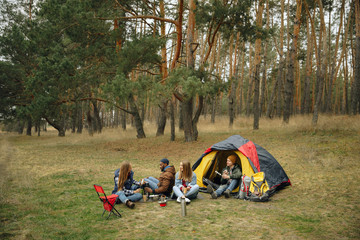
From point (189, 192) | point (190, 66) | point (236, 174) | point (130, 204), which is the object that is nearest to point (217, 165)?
point (236, 174)

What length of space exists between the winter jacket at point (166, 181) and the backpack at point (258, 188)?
198cm

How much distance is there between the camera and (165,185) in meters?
6.48

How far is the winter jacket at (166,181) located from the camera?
646 centimetres

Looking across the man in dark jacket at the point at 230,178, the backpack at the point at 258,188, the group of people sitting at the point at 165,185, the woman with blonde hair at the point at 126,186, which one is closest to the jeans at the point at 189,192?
the group of people sitting at the point at 165,185

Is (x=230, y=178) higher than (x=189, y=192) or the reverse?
higher

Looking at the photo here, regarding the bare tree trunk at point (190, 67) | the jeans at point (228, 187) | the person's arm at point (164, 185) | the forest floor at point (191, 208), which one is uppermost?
the bare tree trunk at point (190, 67)

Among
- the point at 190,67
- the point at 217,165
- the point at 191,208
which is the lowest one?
the point at 191,208

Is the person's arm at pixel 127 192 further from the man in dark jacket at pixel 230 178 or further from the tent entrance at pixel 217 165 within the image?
the tent entrance at pixel 217 165

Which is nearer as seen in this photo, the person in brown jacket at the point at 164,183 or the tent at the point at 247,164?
the person in brown jacket at the point at 164,183

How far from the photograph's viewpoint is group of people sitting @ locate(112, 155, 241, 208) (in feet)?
20.0

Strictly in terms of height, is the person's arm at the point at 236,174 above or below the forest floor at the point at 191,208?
→ above

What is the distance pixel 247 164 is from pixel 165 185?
94.2 inches

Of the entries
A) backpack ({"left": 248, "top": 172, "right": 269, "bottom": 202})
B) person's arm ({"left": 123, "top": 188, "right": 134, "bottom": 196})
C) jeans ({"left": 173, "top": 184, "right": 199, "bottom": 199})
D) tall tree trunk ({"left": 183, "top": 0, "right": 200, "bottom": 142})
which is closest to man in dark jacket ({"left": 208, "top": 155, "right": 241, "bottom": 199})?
backpack ({"left": 248, "top": 172, "right": 269, "bottom": 202})

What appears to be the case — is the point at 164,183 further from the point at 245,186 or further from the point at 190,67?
the point at 190,67
